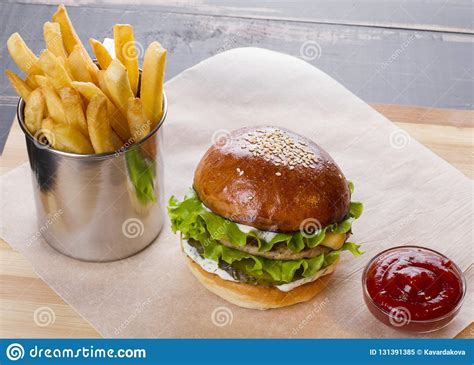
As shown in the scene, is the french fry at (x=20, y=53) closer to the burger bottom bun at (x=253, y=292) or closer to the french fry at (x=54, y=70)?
the french fry at (x=54, y=70)

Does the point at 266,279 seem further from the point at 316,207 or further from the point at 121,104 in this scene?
the point at 121,104

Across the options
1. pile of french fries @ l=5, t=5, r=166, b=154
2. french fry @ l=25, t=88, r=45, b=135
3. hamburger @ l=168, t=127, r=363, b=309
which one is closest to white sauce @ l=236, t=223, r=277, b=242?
hamburger @ l=168, t=127, r=363, b=309

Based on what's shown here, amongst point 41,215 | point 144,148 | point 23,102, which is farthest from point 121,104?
point 41,215

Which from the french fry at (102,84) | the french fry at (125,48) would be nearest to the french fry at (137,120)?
the french fry at (102,84)

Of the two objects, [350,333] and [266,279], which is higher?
[266,279]

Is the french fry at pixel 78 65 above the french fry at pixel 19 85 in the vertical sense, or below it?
above

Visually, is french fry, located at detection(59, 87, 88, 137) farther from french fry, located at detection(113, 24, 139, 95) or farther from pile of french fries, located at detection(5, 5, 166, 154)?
french fry, located at detection(113, 24, 139, 95)

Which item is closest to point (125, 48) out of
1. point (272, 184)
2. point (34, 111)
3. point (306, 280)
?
point (34, 111)
